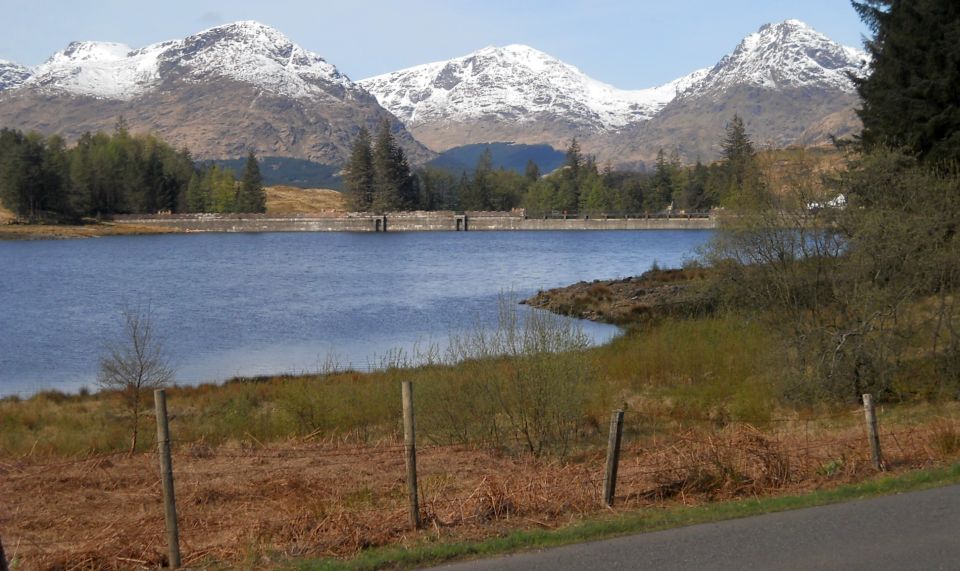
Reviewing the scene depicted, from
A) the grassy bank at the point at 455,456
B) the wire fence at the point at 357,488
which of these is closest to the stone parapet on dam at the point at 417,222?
the grassy bank at the point at 455,456

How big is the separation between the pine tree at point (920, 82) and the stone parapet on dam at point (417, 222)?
154749 mm

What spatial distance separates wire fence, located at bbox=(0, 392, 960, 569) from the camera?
11.8 metres

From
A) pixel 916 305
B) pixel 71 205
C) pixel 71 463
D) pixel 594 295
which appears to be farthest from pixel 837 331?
pixel 71 205

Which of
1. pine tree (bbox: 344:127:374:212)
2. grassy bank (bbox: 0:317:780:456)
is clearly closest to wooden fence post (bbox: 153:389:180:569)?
grassy bank (bbox: 0:317:780:456)

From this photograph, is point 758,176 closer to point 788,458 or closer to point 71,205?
point 788,458

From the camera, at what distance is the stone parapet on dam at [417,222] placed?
19225cm

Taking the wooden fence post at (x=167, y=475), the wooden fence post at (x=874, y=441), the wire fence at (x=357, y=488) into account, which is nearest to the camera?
the wooden fence post at (x=167, y=475)

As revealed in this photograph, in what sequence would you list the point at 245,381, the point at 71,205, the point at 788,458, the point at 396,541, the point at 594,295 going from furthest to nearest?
1. the point at 71,205
2. the point at 594,295
3. the point at 245,381
4. the point at 788,458
5. the point at 396,541

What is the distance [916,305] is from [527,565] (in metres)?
17.3

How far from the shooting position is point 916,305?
2386cm

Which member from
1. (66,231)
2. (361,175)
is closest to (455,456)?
(66,231)

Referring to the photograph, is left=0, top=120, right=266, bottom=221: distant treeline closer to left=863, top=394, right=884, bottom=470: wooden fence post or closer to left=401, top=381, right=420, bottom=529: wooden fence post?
left=401, top=381, right=420, bottom=529: wooden fence post

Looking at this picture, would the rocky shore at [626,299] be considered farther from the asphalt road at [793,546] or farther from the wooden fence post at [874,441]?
the asphalt road at [793,546]

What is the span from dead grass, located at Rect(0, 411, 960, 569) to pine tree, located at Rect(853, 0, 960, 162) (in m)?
17.8
